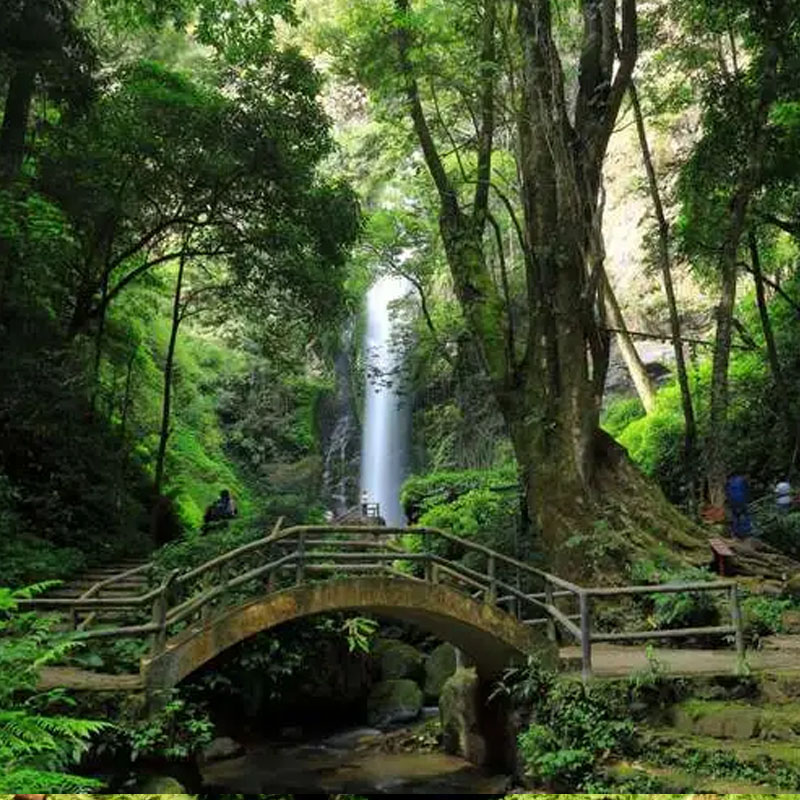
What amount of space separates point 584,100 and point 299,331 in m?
11.3

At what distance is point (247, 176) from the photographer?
16.9 metres

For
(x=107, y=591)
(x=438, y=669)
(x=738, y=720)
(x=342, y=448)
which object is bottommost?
(x=738, y=720)

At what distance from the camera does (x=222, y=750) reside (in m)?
13.1

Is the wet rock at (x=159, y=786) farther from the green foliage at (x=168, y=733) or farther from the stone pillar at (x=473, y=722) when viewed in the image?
the stone pillar at (x=473, y=722)

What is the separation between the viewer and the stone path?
30.1 ft

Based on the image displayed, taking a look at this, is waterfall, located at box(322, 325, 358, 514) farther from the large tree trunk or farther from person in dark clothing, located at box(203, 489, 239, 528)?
the large tree trunk

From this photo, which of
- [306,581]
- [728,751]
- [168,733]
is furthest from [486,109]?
[168,733]

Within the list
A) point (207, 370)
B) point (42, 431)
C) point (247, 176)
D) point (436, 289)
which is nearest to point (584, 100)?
point (247, 176)

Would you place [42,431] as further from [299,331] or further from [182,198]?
[299,331]

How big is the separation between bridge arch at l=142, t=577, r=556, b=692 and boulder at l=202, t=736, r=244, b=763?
12.7ft

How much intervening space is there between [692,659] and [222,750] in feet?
23.6

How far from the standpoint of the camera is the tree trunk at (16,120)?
14.2m

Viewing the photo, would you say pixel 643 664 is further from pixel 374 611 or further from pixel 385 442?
pixel 385 442

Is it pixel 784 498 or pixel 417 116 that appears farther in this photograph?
pixel 417 116
